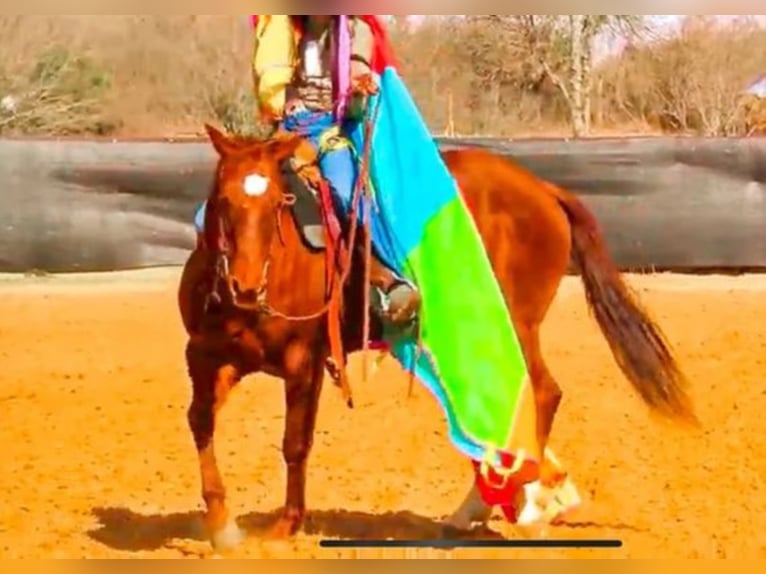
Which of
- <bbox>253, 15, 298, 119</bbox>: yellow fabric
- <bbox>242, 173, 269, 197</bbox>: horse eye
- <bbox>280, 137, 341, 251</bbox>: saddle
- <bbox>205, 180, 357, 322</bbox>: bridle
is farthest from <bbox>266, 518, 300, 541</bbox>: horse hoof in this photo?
<bbox>253, 15, 298, 119</bbox>: yellow fabric

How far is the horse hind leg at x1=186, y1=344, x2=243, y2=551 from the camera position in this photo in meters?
4.60

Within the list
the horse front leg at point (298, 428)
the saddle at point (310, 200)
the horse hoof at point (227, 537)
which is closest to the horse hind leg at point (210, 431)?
the horse hoof at point (227, 537)

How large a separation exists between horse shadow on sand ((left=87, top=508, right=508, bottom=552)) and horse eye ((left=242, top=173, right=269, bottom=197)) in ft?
2.70

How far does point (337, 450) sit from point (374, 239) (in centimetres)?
53

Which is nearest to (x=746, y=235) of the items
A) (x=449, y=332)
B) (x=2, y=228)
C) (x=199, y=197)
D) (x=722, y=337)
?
(x=722, y=337)

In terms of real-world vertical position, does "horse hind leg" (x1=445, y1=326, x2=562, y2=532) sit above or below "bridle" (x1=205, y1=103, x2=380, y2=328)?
below

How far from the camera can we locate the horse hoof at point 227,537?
4656mm

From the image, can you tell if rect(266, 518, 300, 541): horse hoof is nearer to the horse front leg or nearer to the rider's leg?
the horse front leg

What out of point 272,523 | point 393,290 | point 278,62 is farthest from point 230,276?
point 272,523

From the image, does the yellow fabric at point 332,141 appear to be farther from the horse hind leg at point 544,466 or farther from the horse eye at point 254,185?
the horse hind leg at point 544,466

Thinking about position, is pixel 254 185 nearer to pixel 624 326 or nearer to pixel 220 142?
pixel 220 142

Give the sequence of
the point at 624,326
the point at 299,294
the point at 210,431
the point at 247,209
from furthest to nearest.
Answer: the point at 624,326
the point at 210,431
the point at 299,294
the point at 247,209

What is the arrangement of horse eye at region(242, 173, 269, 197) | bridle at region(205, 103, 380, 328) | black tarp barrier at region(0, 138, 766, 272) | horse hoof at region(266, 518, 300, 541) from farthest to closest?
black tarp barrier at region(0, 138, 766, 272), horse hoof at region(266, 518, 300, 541), bridle at region(205, 103, 380, 328), horse eye at region(242, 173, 269, 197)

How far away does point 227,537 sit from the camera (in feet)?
15.3
